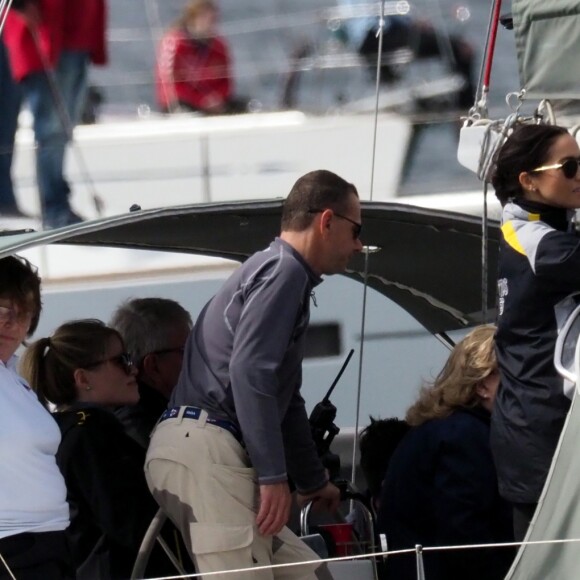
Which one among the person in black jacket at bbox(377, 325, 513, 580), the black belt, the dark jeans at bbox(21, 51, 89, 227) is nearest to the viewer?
the black belt

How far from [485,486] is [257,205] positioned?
2.83ft

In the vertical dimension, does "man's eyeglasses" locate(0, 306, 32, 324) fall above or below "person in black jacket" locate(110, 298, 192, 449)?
above

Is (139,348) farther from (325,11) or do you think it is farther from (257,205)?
(325,11)

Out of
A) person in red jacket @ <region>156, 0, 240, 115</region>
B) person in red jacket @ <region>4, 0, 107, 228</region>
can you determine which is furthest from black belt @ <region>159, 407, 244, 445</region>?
person in red jacket @ <region>156, 0, 240, 115</region>

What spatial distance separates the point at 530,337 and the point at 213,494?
2.37ft

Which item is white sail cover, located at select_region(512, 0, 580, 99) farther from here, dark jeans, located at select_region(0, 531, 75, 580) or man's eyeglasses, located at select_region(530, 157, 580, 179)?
dark jeans, located at select_region(0, 531, 75, 580)

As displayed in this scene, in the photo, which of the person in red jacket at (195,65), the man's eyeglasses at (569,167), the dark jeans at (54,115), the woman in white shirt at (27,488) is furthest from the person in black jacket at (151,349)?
the person in red jacket at (195,65)

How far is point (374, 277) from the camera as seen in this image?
512 cm

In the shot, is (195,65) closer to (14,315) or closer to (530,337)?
(14,315)

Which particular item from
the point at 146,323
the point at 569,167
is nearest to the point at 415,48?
the point at 146,323

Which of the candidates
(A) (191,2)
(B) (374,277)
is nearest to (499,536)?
(B) (374,277)

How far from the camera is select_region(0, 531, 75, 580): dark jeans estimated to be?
119 inches

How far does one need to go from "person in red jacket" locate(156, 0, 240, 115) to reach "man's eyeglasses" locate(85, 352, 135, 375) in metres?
5.36

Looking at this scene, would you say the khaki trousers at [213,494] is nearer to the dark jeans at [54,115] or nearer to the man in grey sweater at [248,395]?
the man in grey sweater at [248,395]
